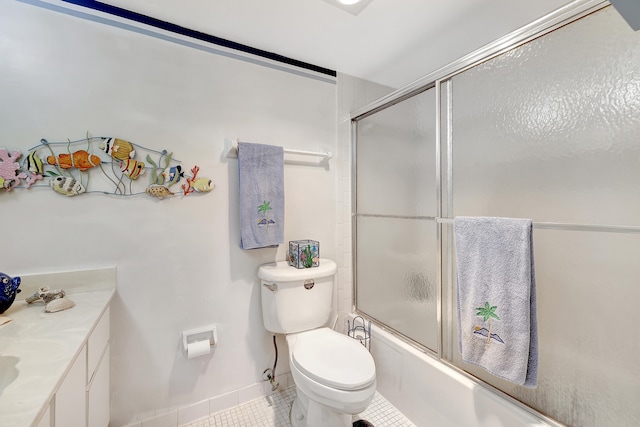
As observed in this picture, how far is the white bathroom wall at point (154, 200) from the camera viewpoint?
1.23 m

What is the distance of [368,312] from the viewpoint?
193 centimetres

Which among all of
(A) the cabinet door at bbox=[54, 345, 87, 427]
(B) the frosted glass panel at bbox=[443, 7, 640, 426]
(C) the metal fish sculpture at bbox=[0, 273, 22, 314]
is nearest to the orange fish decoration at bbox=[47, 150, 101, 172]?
(C) the metal fish sculpture at bbox=[0, 273, 22, 314]

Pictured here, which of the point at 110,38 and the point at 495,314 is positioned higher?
the point at 110,38

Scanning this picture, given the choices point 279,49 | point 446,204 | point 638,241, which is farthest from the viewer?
point 279,49

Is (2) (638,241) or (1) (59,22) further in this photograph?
(1) (59,22)

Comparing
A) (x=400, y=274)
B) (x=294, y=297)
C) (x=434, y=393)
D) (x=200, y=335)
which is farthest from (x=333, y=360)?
(x=200, y=335)

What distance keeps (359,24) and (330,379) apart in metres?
1.76

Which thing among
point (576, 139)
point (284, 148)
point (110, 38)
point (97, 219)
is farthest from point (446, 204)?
point (110, 38)

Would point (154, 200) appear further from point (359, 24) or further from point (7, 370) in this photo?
point (359, 24)

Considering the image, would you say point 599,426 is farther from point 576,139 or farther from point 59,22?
point 59,22

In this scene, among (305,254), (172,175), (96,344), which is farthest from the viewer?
(305,254)

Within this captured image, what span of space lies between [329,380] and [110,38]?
1.89m

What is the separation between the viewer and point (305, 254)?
1.67 m

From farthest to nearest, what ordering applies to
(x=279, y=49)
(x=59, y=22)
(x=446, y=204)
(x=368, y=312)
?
(x=368, y=312) < (x=279, y=49) < (x=446, y=204) < (x=59, y=22)
